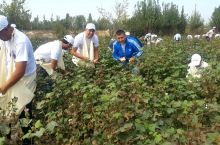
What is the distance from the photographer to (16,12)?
76.5ft

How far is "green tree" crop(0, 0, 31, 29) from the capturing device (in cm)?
2311

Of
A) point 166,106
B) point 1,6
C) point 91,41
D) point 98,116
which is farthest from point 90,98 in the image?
point 1,6

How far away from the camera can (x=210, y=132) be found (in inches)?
142

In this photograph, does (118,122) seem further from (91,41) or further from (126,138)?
(91,41)

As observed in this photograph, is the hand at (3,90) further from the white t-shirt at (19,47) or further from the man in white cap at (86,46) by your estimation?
the man in white cap at (86,46)

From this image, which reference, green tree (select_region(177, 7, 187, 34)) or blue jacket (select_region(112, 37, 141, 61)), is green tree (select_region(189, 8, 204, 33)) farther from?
blue jacket (select_region(112, 37, 141, 61))

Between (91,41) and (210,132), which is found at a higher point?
(91,41)

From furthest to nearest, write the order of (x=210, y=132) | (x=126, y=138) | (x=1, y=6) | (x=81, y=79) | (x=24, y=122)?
(x=1, y=6)
(x=81, y=79)
(x=210, y=132)
(x=126, y=138)
(x=24, y=122)

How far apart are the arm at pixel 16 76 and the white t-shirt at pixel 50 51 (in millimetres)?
1597

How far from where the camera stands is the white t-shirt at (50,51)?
18.7ft

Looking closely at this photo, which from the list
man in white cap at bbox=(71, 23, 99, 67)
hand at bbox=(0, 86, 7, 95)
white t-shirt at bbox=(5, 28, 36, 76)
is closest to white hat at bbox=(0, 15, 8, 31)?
white t-shirt at bbox=(5, 28, 36, 76)

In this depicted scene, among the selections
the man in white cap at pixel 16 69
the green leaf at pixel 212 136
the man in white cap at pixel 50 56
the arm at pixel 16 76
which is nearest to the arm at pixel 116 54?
the man in white cap at pixel 50 56

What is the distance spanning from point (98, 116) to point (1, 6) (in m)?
21.3

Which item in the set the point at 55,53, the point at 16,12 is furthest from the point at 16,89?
the point at 16,12
